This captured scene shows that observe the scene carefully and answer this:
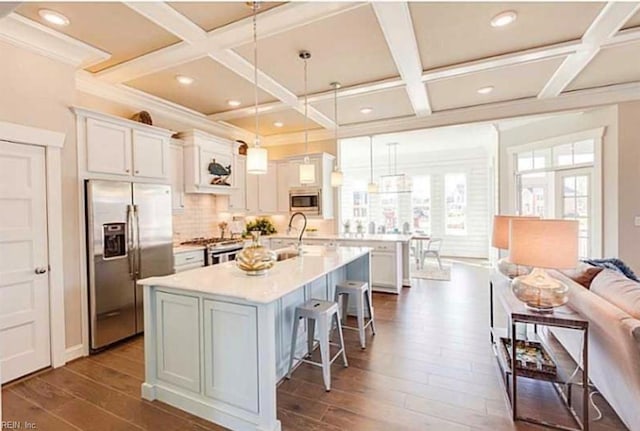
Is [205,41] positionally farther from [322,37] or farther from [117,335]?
[117,335]

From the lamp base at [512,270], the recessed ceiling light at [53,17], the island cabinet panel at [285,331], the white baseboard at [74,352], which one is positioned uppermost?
the recessed ceiling light at [53,17]

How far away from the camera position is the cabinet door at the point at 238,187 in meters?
5.63

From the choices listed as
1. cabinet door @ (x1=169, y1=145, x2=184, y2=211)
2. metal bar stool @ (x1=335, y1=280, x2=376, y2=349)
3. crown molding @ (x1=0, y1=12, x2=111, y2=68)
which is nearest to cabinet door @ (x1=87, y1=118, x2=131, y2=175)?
crown molding @ (x1=0, y1=12, x2=111, y2=68)

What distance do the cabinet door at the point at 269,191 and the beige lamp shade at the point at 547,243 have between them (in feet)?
15.9

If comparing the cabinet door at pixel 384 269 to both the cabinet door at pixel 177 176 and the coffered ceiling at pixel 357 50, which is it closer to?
the coffered ceiling at pixel 357 50

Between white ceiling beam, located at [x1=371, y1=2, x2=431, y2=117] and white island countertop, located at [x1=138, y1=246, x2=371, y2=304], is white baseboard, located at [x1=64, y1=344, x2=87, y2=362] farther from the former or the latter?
white ceiling beam, located at [x1=371, y1=2, x2=431, y2=117]

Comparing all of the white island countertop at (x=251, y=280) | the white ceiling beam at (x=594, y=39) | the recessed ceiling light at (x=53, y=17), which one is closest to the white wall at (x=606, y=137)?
the white ceiling beam at (x=594, y=39)

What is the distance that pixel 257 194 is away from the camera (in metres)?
6.28

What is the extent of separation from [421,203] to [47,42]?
8625 millimetres

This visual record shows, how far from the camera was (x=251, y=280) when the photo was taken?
7.86 feet

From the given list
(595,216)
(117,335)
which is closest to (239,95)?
(117,335)

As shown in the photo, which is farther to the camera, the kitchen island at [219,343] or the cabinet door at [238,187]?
the cabinet door at [238,187]

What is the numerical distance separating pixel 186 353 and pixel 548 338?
352 centimetres

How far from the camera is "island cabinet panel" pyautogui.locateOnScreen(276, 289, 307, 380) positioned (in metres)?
2.68
